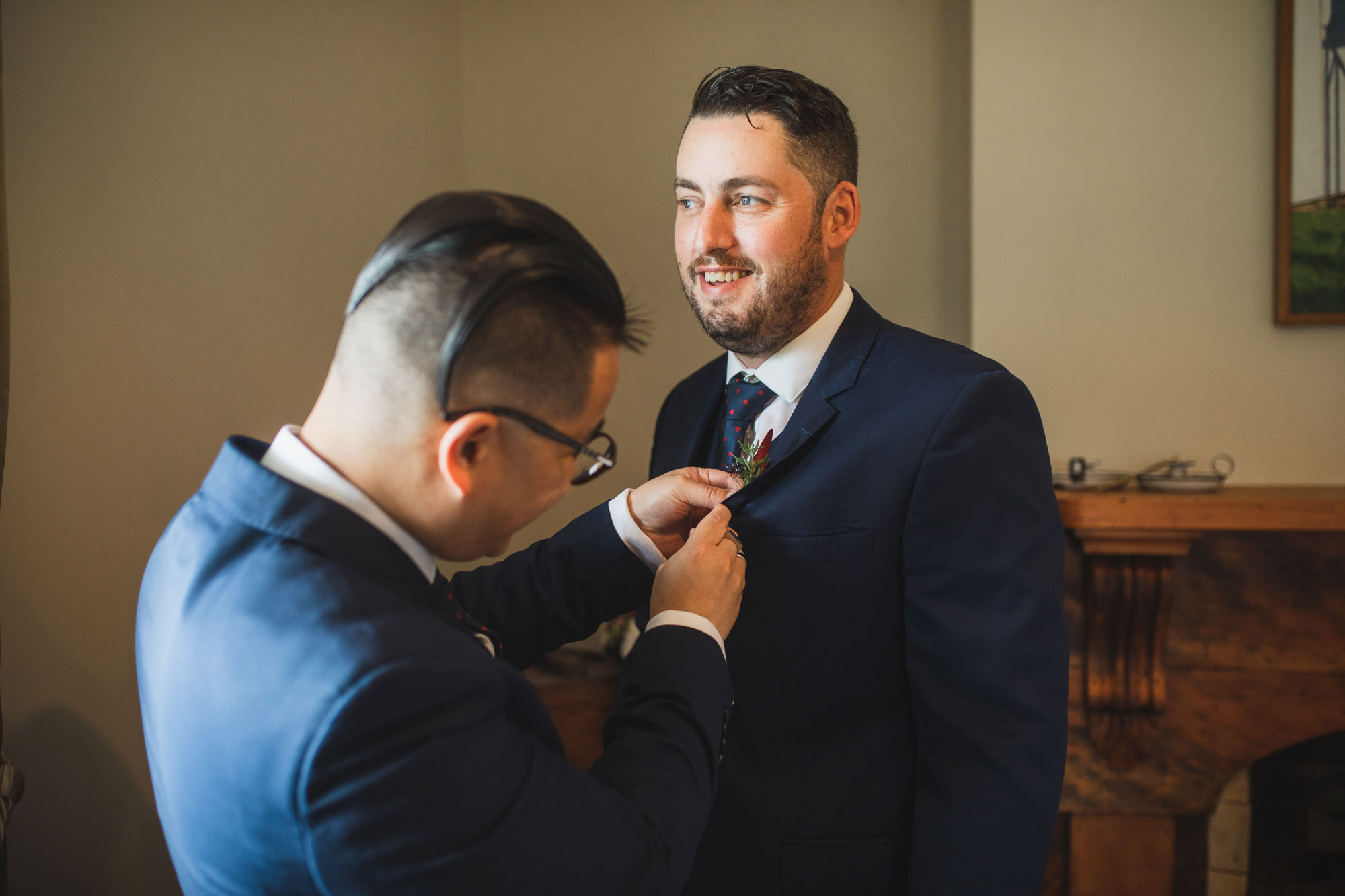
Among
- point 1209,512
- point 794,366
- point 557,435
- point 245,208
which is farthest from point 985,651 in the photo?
point 245,208

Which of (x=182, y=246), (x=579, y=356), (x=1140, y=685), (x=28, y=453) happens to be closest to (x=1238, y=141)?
(x=1140, y=685)

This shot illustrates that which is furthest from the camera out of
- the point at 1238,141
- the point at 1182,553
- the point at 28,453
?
the point at 1238,141

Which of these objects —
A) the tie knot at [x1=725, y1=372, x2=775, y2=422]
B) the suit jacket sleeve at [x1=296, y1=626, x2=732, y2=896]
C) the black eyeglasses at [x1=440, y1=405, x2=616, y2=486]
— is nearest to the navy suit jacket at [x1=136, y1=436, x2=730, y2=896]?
the suit jacket sleeve at [x1=296, y1=626, x2=732, y2=896]

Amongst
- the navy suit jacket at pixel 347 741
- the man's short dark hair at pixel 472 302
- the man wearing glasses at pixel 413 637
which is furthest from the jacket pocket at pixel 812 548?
the man's short dark hair at pixel 472 302

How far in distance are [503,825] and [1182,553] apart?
6.66 feet

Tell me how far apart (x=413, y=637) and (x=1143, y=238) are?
7.85 feet

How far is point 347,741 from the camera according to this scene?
2.06ft

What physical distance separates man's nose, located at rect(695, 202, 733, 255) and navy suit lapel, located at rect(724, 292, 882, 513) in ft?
0.74

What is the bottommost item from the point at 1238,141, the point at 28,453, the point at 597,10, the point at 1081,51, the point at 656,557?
the point at 656,557

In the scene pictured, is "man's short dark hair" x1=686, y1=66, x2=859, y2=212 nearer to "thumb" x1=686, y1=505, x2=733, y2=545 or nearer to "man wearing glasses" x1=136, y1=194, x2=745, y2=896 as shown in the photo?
"thumb" x1=686, y1=505, x2=733, y2=545

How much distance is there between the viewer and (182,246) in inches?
77.2

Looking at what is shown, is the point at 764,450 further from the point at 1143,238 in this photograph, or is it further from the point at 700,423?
the point at 1143,238

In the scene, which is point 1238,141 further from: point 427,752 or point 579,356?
point 427,752

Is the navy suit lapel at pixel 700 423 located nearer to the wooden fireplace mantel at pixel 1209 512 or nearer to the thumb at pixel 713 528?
the thumb at pixel 713 528
